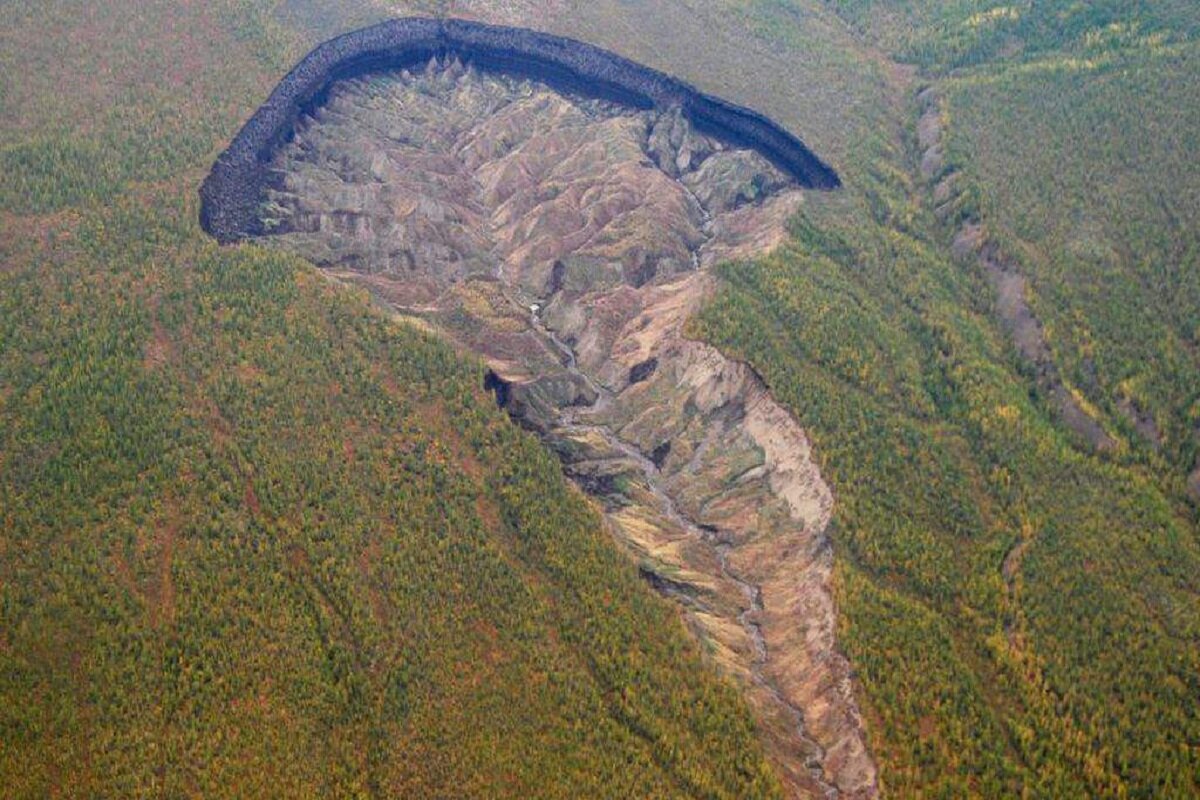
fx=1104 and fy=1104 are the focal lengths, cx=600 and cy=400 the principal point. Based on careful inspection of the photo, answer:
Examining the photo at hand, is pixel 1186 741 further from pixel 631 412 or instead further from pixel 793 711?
pixel 631 412

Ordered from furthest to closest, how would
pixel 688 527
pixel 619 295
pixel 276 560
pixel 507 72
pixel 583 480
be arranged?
pixel 507 72 < pixel 619 295 < pixel 583 480 < pixel 688 527 < pixel 276 560

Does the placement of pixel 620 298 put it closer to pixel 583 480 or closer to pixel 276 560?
pixel 583 480

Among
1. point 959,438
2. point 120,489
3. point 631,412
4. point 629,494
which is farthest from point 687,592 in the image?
point 120,489

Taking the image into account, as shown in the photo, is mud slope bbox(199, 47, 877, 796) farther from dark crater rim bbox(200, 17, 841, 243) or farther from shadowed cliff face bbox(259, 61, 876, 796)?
dark crater rim bbox(200, 17, 841, 243)

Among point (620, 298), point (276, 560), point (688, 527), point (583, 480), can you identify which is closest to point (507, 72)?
point (620, 298)

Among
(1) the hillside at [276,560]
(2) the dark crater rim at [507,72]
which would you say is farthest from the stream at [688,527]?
(2) the dark crater rim at [507,72]

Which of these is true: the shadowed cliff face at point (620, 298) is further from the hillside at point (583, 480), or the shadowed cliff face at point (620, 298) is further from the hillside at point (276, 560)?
the hillside at point (276, 560)
